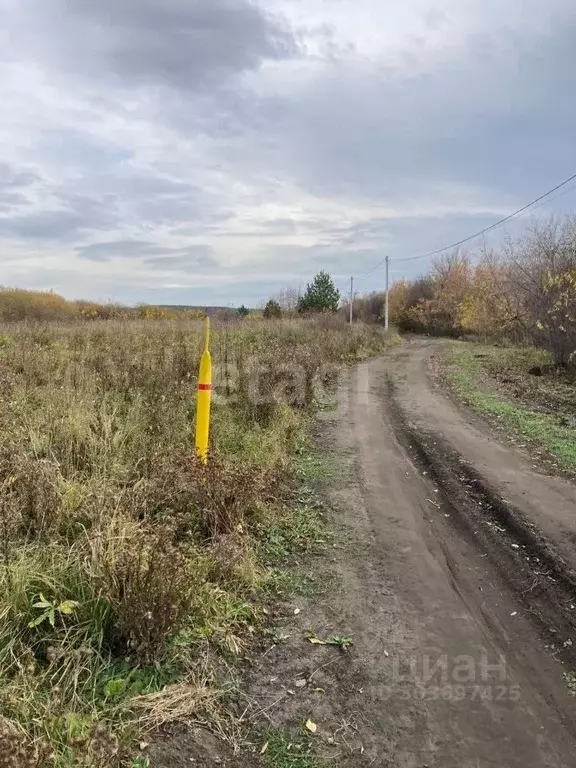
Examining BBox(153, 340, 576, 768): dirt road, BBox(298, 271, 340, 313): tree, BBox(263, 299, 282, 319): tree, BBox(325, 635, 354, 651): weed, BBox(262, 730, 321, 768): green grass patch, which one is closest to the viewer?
BBox(262, 730, 321, 768): green grass patch

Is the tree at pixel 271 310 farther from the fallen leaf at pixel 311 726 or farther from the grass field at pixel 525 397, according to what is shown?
the fallen leaf at pixel 311 726

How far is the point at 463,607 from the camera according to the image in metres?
3.65

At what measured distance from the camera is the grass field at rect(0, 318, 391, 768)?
248 centimetres

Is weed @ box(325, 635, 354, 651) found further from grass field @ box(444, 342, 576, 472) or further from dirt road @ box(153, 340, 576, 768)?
grass field @ box(444, 342, 576, 472)

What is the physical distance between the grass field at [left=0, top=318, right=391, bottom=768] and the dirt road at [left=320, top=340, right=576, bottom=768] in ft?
2.44

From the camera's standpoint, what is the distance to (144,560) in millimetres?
3188

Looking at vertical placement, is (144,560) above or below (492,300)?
below

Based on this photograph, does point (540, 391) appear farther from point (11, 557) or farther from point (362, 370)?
point (11, 557)

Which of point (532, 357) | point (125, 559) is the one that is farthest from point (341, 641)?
point (532, 357)

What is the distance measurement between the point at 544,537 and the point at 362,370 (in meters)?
12.9

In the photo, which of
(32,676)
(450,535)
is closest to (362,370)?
(450,535)

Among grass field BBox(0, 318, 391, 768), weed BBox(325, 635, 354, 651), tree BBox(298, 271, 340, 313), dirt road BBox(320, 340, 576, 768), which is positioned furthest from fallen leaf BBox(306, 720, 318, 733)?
tree BBox(298, 271, 340, 313)

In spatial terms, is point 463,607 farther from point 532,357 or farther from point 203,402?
point 532,357

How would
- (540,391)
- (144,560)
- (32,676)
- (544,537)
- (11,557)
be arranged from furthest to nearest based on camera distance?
(540,391), (544,537), (11,557), (144,560), (32,676)
